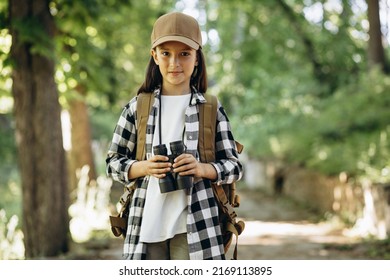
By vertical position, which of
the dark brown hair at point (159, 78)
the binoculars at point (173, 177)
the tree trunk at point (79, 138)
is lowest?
the binoculars at point (173, 177)

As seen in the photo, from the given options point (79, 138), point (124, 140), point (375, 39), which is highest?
point (375, 39)

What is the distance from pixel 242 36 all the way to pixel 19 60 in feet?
40.4

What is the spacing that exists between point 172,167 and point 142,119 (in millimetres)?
265

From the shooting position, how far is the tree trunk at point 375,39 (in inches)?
429

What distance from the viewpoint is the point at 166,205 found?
2.30m

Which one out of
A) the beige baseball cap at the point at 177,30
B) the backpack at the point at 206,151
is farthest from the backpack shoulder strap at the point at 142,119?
the beige baseball cap at the point at 177,30

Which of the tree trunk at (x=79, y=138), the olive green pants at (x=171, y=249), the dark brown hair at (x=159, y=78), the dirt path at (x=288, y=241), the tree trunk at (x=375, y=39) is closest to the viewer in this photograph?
the olive green pants at (x=171, y=249)

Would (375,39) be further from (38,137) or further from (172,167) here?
(172,167)

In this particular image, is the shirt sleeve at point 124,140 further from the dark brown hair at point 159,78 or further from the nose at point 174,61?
the nose at point 174,61

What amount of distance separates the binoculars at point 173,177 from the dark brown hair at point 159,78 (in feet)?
1.08

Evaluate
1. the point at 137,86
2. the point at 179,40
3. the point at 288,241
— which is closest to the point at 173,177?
the point at 179,40

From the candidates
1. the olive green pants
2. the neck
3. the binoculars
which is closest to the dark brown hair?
the neck

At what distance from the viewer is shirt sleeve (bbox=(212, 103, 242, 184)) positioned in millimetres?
2303
